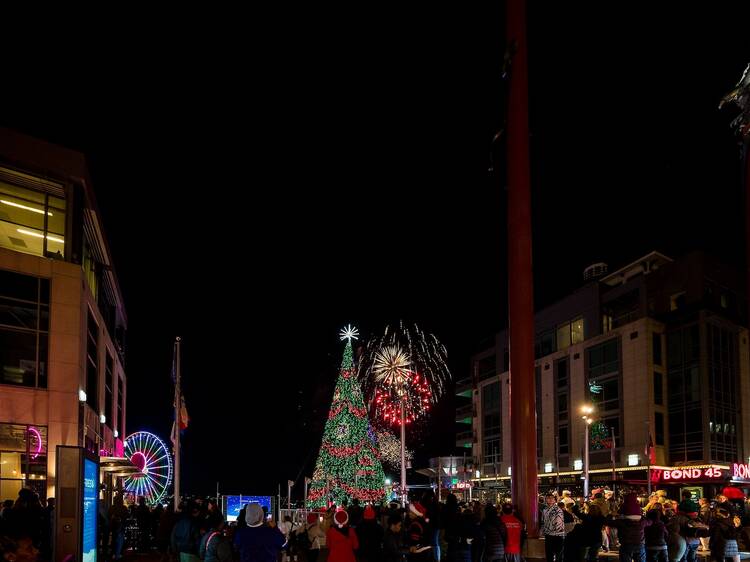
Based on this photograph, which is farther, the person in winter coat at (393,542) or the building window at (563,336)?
the building window at (563,336)

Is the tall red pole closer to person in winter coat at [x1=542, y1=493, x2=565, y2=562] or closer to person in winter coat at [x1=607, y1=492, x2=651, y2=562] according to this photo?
person in winter coat at [x1=542, y1=493, x2=565, y2=562]

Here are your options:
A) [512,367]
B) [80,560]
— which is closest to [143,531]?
[512,367]

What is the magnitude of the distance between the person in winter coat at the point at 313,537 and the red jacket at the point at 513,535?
402 centimetres

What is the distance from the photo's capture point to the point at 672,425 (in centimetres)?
6038

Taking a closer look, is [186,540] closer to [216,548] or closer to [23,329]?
[216,548]

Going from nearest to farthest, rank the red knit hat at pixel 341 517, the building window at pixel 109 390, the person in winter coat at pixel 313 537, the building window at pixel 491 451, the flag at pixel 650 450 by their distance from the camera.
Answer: the red knit hat at pixel 341 517, the person in winter coat at pixel 313 537, the flag at pixel 650 450, the building window at pixel 109 390, the building window at pixel 491 451

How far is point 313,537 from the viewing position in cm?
1762

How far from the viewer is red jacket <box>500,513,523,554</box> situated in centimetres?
1595

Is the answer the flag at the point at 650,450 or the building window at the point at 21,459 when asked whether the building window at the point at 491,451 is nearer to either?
the flag at the point at 650,450

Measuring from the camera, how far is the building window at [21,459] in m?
25.8

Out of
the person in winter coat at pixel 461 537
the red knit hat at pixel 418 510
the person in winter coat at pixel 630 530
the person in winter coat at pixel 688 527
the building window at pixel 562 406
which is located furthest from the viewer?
the building window at pixel 562 406

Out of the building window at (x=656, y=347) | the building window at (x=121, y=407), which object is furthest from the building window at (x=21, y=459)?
the building window at (x=656, y=347)

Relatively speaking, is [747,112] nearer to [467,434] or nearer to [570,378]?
[570,378]

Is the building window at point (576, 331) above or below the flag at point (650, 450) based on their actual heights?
above
